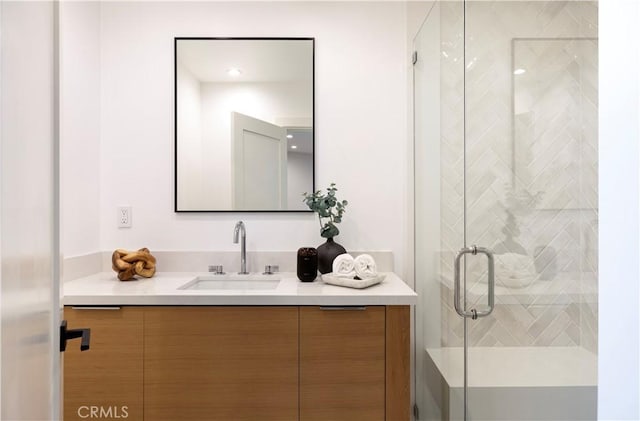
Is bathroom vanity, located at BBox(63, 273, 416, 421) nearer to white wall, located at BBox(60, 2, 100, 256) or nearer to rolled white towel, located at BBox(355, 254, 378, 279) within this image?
rolled white towel, located at BBox(355, 254, 378, 279)

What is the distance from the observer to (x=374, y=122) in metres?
2.09

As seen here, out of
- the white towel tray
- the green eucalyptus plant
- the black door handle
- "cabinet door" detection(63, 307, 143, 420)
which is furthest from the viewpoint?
the green eucalyptus plant

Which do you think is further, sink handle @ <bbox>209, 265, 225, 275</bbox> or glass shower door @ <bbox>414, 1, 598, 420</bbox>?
sink handle @ <bbox>209, 265, 225, 275</bbox>

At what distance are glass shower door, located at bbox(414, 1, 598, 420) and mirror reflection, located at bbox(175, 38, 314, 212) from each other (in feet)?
2.14

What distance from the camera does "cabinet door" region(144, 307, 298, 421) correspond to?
5.01 ft

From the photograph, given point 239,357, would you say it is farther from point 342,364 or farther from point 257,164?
point 257,164

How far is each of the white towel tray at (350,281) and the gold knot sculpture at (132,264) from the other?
2.82 ft

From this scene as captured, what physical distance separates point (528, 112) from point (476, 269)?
56cm

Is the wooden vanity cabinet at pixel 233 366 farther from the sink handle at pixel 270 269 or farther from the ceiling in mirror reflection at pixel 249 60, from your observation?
the ceiling in mirror reflection at pixel 249 60

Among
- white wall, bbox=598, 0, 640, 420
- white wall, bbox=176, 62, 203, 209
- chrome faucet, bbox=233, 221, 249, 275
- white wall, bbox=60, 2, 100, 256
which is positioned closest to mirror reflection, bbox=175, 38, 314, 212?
white wall, bbox=176, 62, 203, 209

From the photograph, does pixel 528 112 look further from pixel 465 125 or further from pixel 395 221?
pixel 395 221

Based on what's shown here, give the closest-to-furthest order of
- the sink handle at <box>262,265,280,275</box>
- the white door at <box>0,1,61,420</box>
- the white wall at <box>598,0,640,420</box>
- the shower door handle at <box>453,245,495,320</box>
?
the white wall at <box>598,0,640,420</box>
the white door at <box>0,1,61,420</box>
the shower door handle at <box>453,245,495,320</box>
the sink handle at <box>262,265,280,275</box>

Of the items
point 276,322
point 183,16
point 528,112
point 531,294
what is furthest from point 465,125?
point 183,16

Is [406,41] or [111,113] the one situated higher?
[406,41]
